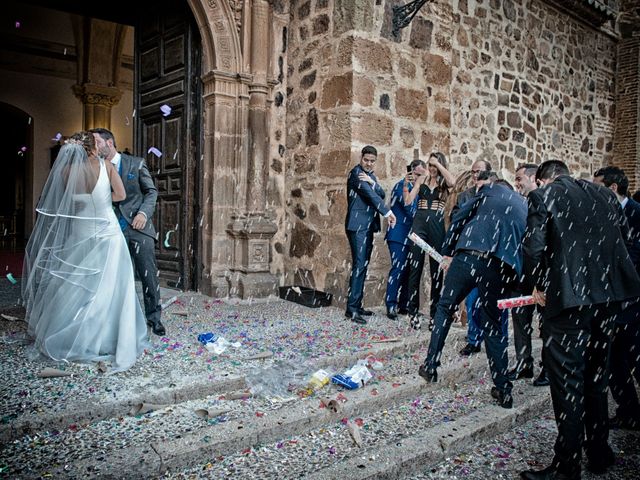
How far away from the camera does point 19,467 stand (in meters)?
2.44

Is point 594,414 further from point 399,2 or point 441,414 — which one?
point 399,2

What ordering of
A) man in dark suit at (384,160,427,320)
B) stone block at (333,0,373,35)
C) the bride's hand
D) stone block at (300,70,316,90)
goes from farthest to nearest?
stone block at (300,70,316,90)
stone block at (333,0,373,35)
man in dark suit at (384,160,427,320)
the bride's hand

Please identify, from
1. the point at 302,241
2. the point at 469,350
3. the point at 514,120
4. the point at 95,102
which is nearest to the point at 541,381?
the point at 469,350

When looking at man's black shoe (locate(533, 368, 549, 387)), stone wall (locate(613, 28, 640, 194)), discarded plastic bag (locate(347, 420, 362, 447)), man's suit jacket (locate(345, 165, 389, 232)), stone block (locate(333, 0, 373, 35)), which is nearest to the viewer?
discarded plastic bag (locate(347, 420, 362, 447))

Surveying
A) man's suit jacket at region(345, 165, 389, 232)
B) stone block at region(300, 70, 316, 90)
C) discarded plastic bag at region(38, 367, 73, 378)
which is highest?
stone block at region(300, 70, 316, 90)

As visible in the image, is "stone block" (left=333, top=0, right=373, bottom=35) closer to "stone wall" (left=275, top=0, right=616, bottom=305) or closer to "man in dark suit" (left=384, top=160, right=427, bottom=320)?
"stone wall" (left=275, top=0, right=616, bottom=305)

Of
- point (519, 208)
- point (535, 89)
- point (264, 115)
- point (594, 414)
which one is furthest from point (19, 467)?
point (535, 89)

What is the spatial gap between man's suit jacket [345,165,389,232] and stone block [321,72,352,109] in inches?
41.1

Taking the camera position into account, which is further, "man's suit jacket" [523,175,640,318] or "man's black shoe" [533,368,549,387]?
"man's black shoe" [533,368,549,387]

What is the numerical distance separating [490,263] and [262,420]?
1.88 meters

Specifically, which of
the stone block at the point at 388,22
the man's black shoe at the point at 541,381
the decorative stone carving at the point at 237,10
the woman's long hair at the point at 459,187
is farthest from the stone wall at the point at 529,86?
the man's black shoe at the point at 541,381

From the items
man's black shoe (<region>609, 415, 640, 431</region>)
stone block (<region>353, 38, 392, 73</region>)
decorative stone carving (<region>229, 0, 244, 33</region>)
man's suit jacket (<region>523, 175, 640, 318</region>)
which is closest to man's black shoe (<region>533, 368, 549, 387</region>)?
man's black shoe (<region>609, 415, 640, 431</region>)

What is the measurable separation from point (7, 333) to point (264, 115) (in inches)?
156

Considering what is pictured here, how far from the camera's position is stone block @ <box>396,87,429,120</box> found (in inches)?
250
